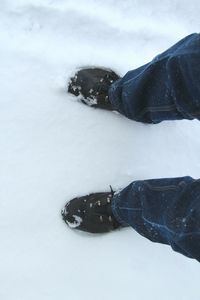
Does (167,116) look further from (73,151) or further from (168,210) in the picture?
(73,151)

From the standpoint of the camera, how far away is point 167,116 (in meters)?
0.94

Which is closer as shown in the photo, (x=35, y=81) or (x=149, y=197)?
(x=149, y=197)

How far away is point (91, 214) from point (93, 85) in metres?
0.33

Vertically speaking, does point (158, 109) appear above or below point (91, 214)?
above

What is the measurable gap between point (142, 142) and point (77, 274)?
15.4 inches

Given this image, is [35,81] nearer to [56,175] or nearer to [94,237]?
[56,175]

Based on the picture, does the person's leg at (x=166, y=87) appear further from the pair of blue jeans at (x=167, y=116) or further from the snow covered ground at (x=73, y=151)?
the snow covered ground at (x=73, y=151)

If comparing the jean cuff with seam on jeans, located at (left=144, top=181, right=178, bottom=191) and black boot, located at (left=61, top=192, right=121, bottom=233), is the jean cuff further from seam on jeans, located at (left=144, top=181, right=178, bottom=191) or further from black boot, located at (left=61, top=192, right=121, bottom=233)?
seam on jeans, located at (left=144, top=181, right=178, bottom=191)

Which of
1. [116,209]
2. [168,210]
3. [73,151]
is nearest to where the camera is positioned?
[168,210]

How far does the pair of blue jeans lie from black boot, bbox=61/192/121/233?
0.08m

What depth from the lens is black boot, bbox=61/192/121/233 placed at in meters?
1.14

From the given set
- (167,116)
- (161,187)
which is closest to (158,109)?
(167,116)

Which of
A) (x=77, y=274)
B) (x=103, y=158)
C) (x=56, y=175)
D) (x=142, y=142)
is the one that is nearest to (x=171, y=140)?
(x=142, y=142)

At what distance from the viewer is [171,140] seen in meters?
1.25
